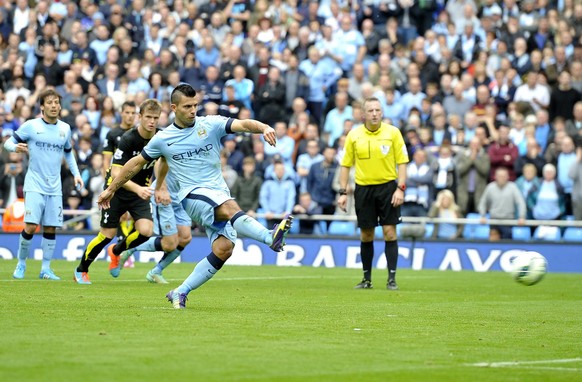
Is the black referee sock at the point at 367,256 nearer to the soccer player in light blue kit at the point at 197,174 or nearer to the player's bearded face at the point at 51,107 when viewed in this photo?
the player's bearded face at the point at 51,107

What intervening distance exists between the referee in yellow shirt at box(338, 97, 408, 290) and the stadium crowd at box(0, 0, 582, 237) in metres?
7.68

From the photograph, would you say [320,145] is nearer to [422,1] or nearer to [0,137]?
[422,1]

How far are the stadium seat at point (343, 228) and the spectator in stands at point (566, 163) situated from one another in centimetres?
484

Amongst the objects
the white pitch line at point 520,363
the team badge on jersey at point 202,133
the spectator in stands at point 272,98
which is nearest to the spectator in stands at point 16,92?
the spectator in stands at point 272,98

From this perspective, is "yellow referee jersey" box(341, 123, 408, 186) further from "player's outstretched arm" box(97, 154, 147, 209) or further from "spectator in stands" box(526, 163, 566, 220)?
"spectator in stands" box(526, 163, 566, 220)

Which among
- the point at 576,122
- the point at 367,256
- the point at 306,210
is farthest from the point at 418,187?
the point at 367,256

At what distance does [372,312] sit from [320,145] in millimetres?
14497

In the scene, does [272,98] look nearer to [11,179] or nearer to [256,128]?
[11,179]

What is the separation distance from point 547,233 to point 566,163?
1626 millimetres

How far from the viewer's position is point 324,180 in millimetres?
26453

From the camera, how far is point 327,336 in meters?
10.4

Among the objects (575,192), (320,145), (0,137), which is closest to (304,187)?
(320,145)

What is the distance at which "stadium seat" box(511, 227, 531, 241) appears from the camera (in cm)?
2506

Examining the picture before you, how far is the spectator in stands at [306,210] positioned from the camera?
26.5 metres
